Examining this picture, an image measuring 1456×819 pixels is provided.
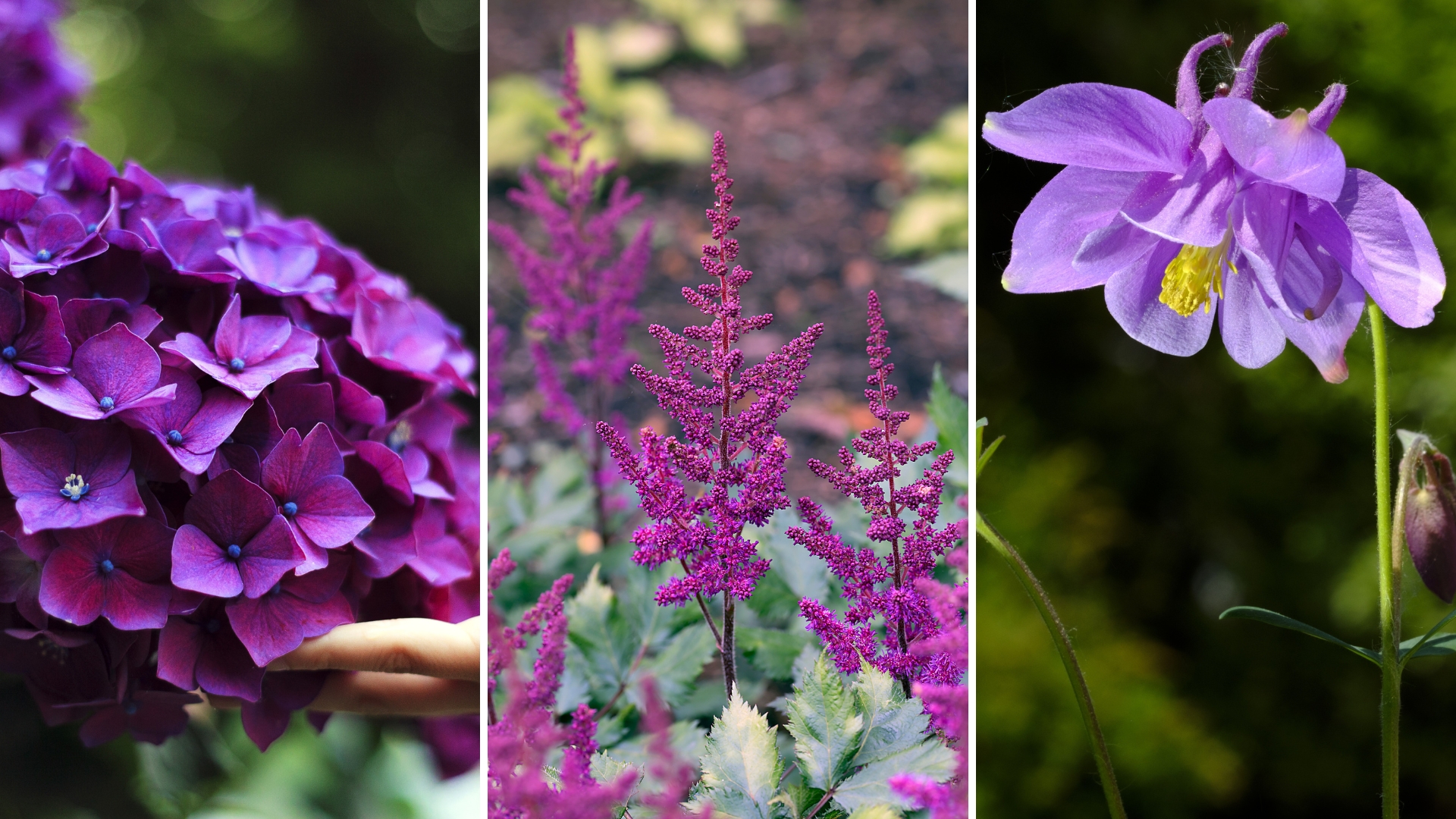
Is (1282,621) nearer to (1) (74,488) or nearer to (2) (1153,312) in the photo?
(2) (1153,312)

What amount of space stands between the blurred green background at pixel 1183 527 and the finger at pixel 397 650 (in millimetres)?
533

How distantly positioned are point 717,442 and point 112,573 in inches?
10.5

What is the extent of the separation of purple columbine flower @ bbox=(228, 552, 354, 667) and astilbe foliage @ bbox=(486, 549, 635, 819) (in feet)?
0.24

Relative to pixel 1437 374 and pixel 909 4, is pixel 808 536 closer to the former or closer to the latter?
pixel 909 4

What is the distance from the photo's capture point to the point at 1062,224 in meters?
0.41

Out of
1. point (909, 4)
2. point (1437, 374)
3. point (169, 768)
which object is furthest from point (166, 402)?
point (1437, 374)

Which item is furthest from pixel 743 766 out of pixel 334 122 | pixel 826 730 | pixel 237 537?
pixel 334 122

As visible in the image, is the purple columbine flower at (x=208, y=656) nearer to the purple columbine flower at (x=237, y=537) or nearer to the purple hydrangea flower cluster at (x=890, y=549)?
the purple columbine flower at (x=237, y=537)

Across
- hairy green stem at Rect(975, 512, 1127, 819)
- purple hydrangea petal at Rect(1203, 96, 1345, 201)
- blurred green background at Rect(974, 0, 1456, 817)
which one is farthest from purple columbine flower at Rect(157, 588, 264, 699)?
blurred green background at Rect(974, 0, 1456, 817)

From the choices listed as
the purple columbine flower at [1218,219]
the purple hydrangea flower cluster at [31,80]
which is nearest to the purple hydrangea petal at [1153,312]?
the purple columbine flower at [1218,219]

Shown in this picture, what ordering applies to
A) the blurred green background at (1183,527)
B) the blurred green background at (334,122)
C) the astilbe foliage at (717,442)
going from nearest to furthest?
the astilbe foliage at (717,442)
the blurred green background at (334,122)
the blurred green background at (1183,527)

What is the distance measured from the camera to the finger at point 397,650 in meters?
0.45

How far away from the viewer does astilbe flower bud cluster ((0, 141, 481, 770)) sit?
1.35 ft

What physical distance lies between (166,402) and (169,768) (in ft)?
1.13
